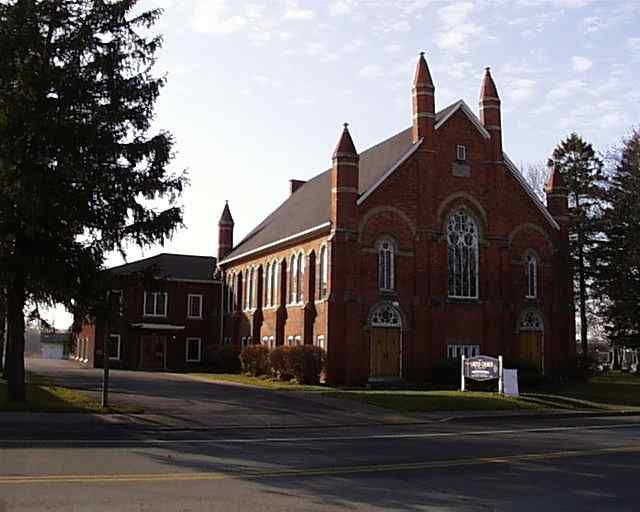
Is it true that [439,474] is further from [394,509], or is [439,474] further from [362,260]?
[362,260]

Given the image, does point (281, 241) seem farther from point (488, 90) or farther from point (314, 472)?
point (314, 472)

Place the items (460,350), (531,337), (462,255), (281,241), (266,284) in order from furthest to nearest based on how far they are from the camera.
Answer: (266,284)
(281,241)
(531,337)
(462,255)
(460,350)

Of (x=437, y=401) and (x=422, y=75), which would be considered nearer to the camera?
(x=437, y=401)

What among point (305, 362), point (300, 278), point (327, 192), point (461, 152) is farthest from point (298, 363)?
point (461, 152)

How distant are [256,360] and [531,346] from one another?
47.2ft

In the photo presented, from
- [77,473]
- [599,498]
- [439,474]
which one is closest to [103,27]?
[77,473]


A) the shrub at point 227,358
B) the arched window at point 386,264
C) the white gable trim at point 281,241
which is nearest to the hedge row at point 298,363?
the arched window at point 386,264

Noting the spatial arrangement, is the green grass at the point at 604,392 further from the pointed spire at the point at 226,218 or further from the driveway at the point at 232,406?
the pointed spire at the point at 226,218

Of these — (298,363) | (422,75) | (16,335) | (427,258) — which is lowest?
(298,363)

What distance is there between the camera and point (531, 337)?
40.6 m

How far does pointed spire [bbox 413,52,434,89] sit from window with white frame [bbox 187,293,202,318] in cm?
2373

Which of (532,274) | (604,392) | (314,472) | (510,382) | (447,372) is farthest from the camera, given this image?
(532,274)

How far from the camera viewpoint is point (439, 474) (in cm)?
1182

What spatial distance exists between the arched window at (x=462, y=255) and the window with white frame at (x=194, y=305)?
21.9m
